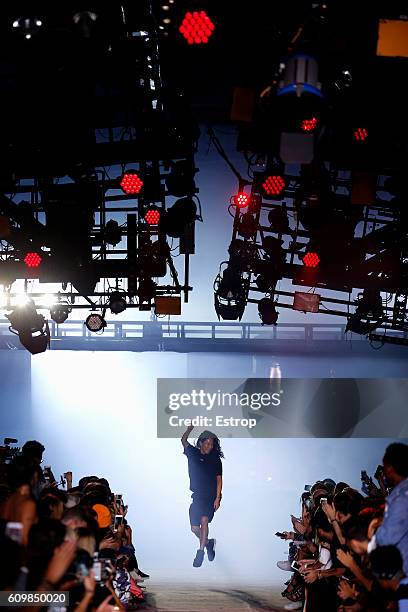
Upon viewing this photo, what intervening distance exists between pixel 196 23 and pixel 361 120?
73.8 inches

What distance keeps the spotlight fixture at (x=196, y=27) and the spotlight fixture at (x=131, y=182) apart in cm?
268

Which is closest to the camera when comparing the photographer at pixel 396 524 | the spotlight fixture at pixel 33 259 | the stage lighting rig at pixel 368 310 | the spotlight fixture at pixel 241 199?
the photographer at pixel 396 524

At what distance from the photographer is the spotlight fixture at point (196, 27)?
4.03m

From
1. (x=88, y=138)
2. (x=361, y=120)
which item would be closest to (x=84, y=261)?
(x=88, y=138)

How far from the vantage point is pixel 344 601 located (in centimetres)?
419

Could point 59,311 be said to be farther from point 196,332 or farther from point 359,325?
point 359,325

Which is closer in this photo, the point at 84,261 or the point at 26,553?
the point at 26,553

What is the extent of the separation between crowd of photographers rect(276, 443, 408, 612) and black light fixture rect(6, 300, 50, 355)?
14.3 ft

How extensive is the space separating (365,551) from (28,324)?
19.0 ft

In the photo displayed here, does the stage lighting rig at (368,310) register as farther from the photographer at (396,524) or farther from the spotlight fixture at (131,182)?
the photographer at (396,524)

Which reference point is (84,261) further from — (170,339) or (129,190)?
(170,339)

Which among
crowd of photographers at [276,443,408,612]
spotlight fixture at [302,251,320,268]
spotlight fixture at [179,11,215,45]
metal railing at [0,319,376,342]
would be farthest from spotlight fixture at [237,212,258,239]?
spotlight fixture at [179,11,215,45]

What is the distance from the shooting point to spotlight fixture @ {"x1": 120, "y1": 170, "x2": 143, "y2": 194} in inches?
264

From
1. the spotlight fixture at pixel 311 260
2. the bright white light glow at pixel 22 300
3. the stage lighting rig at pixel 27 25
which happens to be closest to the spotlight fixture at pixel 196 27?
the stage lighting rig at pixel 27 25
